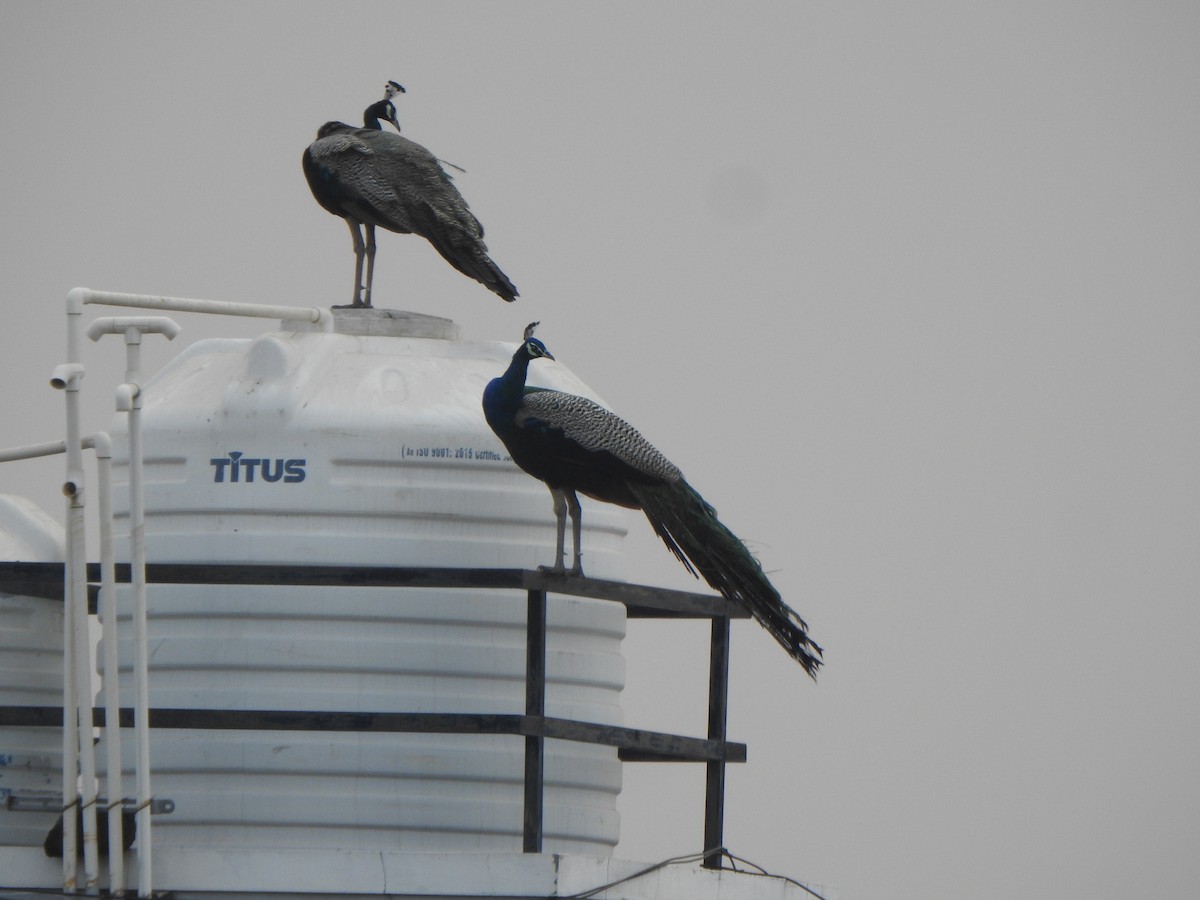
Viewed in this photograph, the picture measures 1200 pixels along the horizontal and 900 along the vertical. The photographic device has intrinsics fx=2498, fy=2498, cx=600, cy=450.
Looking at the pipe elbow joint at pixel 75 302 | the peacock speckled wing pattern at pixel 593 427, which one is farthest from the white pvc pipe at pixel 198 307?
the peacock speckled wing pattern at pixel 593 427

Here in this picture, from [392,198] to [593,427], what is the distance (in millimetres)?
2037

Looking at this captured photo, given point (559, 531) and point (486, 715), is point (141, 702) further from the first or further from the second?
point (559, 531)

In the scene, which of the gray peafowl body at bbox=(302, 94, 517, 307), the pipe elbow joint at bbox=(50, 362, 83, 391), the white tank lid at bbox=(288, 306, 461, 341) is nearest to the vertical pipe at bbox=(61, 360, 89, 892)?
the pipe elbow joint at bbox=(50, 362, 83, 391)

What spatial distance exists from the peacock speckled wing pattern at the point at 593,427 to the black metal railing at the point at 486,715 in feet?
2.21

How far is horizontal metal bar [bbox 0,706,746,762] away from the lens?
12.8m

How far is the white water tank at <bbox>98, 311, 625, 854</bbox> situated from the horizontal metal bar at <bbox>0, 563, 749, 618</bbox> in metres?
0.23

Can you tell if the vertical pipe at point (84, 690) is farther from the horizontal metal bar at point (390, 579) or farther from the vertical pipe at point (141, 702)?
the horizontal metal bar at point (390, 579)

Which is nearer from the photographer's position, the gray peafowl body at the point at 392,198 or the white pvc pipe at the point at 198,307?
the white pvc pipe at the point at 198,307

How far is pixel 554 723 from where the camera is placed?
13.0m

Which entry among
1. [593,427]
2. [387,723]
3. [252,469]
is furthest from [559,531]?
[252,469]

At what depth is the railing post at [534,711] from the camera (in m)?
12.9

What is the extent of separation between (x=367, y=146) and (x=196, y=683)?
3.37 m

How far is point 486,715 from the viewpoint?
12.8 m

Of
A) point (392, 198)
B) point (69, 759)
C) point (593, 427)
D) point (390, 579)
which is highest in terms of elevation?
point (392, 198)
